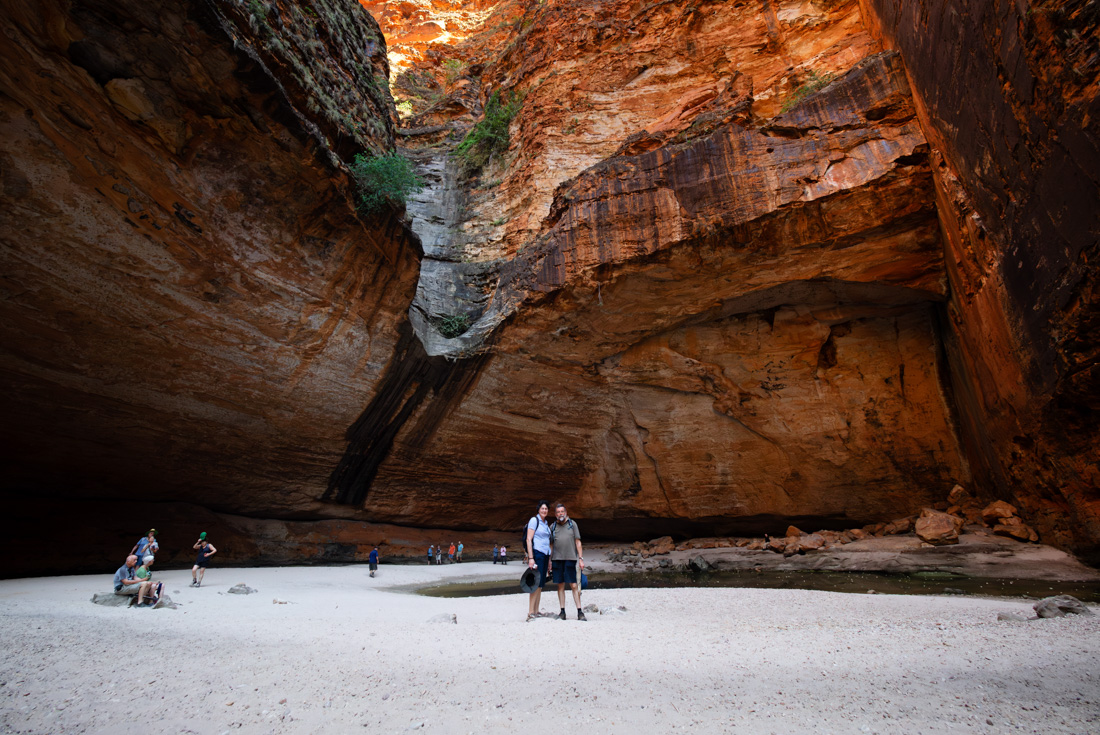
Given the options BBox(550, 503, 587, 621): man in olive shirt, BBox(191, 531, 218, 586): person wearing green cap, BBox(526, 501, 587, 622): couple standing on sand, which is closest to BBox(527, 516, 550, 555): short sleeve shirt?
BBox(526, 501, 587, 622): couple standing on sand

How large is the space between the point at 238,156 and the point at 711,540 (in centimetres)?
1523

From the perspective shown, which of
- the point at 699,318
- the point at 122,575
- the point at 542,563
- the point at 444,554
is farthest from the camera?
the point at 444,554

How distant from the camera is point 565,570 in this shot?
470 cm

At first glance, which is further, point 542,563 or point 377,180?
point 377,180

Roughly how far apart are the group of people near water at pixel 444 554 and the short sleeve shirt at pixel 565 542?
1135 cm

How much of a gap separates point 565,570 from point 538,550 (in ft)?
1.10

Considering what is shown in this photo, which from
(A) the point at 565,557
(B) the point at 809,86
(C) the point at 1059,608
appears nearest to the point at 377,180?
(A) the point at 565,557

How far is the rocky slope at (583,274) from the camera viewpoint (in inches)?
242

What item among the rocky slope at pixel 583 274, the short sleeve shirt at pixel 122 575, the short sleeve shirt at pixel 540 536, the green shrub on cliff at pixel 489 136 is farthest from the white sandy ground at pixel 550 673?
the green shrub on cliff at pixel 489 136

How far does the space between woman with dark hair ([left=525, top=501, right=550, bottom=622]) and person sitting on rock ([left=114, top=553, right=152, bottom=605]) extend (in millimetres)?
4413

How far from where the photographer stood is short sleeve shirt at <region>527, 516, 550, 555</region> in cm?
476

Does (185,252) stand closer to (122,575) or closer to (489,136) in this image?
(122,575)

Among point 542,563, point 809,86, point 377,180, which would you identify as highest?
point 809,86

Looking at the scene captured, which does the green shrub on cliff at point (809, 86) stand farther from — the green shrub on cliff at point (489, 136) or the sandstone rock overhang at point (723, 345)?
the green shrub on cliff at point (489, 136)
